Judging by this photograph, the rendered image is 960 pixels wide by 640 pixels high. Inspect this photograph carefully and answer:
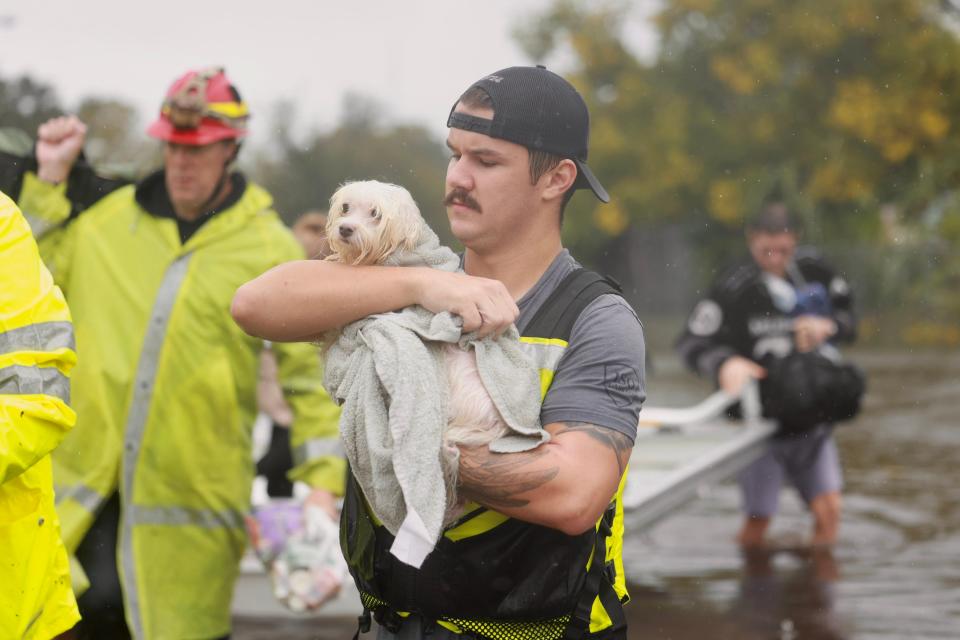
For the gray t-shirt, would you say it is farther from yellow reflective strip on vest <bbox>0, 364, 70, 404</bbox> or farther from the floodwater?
the floodwater

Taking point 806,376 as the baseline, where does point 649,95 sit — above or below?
below

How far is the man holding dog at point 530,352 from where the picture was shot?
9.18 ft

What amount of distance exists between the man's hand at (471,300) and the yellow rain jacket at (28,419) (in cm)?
86

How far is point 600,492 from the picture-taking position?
2.79 meters

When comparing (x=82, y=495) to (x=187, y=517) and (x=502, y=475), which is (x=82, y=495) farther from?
(x=502, y=475)

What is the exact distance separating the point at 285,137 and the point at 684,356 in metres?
31.6

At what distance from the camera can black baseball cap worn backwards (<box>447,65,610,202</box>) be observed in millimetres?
2990

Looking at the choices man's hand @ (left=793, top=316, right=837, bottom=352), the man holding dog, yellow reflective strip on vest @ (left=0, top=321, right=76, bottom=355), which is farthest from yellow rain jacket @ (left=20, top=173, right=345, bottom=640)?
man's hand @ (left=793, top=316, right=837, bottom=352)

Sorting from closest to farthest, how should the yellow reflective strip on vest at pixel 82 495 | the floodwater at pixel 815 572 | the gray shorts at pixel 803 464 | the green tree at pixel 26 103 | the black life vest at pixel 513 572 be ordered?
the black life vest at pixel 513 572, the yellow reflective strip on vest at pixel 82 495, the floodwater at pixel 815 572, the gray shorts at pixel 803 464, the green tree at pixel 26 103

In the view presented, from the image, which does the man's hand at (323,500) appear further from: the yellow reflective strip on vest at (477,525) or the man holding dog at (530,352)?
the yellow reflective strip on vest at (477,525)

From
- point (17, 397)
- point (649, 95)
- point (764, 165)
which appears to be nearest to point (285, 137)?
point (649, 95)

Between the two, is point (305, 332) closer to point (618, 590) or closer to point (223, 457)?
point (618, 590)

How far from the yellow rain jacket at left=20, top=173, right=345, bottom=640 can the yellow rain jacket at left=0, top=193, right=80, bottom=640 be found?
5.39 ft

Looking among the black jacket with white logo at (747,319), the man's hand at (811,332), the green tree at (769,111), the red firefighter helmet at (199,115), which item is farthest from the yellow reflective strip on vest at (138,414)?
the green tree at (769,111)
